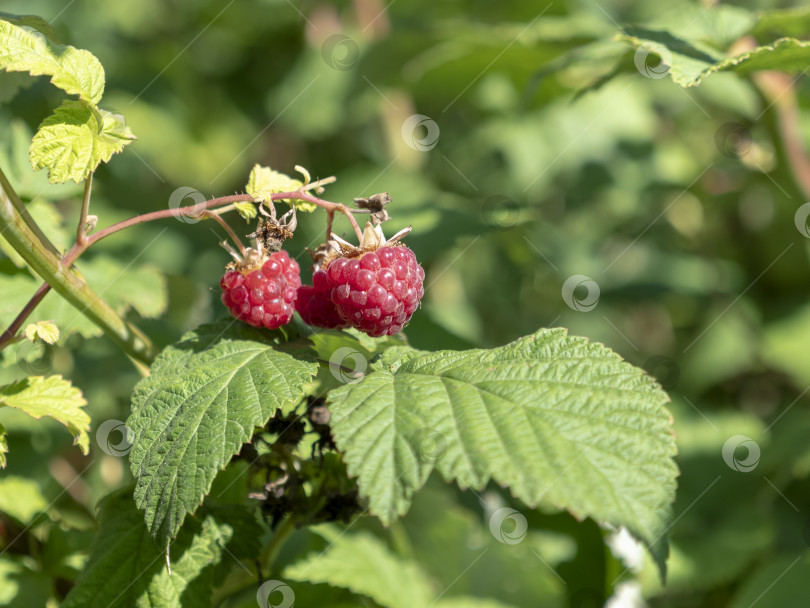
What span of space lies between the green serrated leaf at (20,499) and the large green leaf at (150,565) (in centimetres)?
38

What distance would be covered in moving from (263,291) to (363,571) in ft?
1.98

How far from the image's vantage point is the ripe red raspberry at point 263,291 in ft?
3.84

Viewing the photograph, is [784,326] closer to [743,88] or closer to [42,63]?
[743,88]

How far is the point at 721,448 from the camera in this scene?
2418mm

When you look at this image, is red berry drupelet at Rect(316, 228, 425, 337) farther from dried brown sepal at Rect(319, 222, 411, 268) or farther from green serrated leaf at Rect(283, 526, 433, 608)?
green serrated leaf at Rect(283, 526, 433, 608)

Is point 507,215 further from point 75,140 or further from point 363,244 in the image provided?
point 75,140

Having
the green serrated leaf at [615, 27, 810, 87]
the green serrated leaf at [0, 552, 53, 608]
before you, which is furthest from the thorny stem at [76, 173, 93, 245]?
the green serrated leaf at [615, 27, 810, 87]

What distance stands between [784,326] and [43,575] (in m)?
2.27

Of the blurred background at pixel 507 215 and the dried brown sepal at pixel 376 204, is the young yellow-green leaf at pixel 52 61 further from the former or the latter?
the blurred background at pixel 507 215

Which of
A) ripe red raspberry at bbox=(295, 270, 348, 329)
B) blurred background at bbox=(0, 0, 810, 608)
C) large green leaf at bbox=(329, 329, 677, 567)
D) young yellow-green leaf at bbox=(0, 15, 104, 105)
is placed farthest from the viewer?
blurred background at bbox=(0, 0, 810, 608)

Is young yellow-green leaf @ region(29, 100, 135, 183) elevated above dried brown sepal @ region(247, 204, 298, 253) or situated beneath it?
situated beneath

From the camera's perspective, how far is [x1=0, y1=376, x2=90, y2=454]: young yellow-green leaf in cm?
113

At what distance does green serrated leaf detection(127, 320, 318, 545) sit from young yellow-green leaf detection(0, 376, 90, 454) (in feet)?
0.40

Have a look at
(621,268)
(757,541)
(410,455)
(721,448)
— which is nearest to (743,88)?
(621,268)
